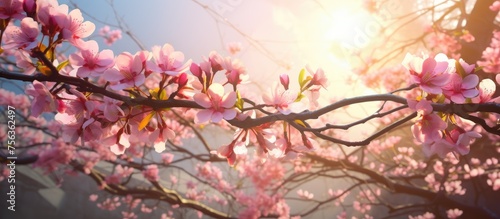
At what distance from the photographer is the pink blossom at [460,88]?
1.14m

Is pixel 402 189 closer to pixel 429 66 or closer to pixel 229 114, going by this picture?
pixel 429 66

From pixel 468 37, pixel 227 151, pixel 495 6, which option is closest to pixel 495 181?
pixel 468 37

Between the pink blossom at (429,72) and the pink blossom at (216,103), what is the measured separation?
625 mm

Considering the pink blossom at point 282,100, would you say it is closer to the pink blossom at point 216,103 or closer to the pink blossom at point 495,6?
the pink blossom at point 216,103

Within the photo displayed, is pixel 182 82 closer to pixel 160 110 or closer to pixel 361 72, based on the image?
pixel 160 110

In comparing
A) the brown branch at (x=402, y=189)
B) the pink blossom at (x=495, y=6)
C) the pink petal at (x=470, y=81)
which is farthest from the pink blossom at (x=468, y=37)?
the pink petal at (x=470, y=81)

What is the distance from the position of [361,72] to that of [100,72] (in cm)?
618

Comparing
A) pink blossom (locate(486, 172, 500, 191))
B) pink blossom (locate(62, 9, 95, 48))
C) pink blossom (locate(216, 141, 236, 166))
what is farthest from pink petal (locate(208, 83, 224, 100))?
pink blossom (locate(486, 172, 500, 191))

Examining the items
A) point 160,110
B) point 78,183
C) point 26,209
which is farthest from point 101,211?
point 160,110

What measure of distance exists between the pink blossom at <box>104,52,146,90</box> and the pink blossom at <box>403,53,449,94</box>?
36.7 inches

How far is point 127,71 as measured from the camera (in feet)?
3.87

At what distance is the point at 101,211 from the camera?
11.8 meters

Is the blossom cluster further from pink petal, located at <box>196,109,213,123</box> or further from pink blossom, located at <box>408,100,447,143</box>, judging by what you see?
pink petal, located at <box>196,109,213,123</box>

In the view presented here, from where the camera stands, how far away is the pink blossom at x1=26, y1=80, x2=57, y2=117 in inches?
45.5
